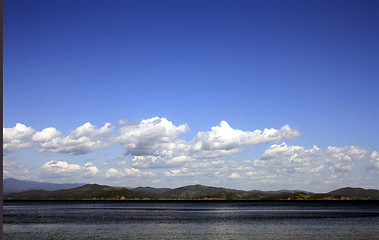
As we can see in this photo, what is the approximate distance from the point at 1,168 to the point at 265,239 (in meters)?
55.3

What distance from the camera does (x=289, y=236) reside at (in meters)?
59.9

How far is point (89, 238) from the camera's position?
58688 millimetres

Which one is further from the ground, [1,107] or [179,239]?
[1,107]

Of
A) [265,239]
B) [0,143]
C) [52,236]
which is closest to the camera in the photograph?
[0,143]

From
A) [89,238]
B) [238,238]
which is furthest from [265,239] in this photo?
[89,238]

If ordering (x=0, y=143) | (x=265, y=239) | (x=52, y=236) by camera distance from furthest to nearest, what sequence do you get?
(x=52, y=236) → (x=265, y=239) → (x=0, y=143)

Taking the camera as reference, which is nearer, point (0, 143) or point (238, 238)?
point (0, 143)

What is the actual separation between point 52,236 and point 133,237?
13291 millimetres

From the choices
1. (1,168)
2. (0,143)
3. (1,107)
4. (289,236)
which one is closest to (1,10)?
(1,107)

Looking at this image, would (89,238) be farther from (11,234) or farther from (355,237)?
(355,237)

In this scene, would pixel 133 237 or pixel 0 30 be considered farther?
pixel 133 237

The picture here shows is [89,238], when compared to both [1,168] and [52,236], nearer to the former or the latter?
[52,236]

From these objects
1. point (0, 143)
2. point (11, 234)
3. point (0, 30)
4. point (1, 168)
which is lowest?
point (11, 234)

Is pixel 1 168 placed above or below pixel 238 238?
above
